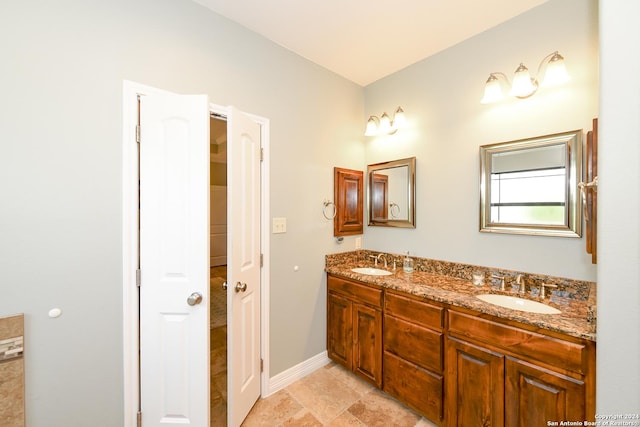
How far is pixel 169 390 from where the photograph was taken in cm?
140

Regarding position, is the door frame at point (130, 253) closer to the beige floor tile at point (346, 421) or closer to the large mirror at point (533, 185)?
the beige floor tile at point (346, 421)

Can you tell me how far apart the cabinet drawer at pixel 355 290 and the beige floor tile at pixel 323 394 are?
0.73 m

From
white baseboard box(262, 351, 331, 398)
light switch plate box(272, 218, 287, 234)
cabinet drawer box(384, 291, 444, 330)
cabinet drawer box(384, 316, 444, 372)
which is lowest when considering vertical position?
white baseboard box(262, 351, 331, 398)

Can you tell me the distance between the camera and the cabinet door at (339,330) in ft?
6.98

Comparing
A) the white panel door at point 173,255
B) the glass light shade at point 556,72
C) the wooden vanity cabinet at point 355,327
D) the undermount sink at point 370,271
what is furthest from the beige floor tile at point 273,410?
the glass light shade at point 556,72

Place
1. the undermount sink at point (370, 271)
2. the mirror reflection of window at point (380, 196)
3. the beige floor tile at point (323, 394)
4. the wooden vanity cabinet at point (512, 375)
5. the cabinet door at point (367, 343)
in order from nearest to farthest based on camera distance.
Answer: the wooden vanity cabinet at point (512, 375) < the beige floor tile at point (323, 394) < the cabinet door at point (367, 343) < the undermount sink at point (370, 271) < the mirror reflection of window at point (380, 196)

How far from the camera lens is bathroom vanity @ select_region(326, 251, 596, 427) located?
1142 mm

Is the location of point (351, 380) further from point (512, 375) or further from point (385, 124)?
point (385, 124)

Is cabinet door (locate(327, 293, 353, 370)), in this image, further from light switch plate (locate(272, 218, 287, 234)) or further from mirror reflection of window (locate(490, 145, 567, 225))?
mirror reflection of window (locate(490, 145, 567, 225))

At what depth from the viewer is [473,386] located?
Result: 141 centimetres

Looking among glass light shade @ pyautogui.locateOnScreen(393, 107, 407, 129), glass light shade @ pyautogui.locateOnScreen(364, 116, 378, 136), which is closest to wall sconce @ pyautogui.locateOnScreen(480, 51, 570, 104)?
glass light shade @ pyautogui.locateOnScreen(393, 107, 407, 129)

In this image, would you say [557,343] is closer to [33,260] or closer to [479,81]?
[479,81]

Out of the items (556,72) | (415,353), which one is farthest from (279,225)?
(556,72)

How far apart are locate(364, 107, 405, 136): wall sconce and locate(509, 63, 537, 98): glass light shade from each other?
2.79 ft
